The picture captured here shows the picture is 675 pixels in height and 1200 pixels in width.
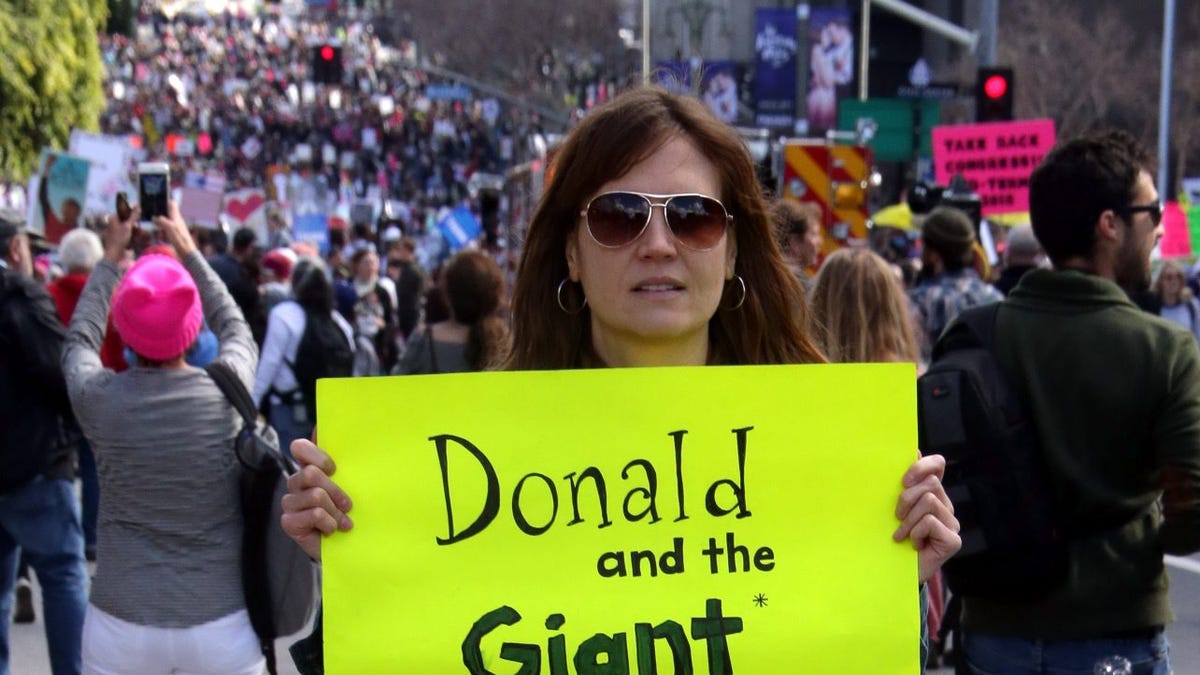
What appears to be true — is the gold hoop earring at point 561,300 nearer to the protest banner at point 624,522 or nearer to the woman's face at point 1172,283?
the protest banner at point 624,522

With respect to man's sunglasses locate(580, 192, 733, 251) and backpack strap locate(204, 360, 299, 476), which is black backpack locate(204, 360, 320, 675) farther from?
man's sunglasses locate(580, 192, 733, 251)

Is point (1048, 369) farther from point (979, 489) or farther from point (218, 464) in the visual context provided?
point (218, 464)

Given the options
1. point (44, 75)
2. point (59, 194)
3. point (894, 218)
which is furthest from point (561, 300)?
point (894, 218)

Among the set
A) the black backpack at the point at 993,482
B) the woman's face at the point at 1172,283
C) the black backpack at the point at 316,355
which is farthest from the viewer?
the woman's face at the point at 1172,283

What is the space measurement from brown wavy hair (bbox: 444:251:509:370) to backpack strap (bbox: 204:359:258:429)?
2443mm

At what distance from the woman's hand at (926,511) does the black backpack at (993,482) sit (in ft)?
4.10

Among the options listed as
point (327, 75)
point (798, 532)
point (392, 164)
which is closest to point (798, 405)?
point (798, 532)

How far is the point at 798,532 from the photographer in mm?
2379

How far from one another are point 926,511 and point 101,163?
13129mm

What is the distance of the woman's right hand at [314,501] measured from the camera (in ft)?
7.47

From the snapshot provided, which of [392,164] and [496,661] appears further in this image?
[392,164]

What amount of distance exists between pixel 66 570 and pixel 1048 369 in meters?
3.95

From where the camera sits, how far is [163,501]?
481 cm

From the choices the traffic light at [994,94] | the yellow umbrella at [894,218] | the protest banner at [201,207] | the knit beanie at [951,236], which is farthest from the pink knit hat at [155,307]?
the yellow umbrella at [894,218]
